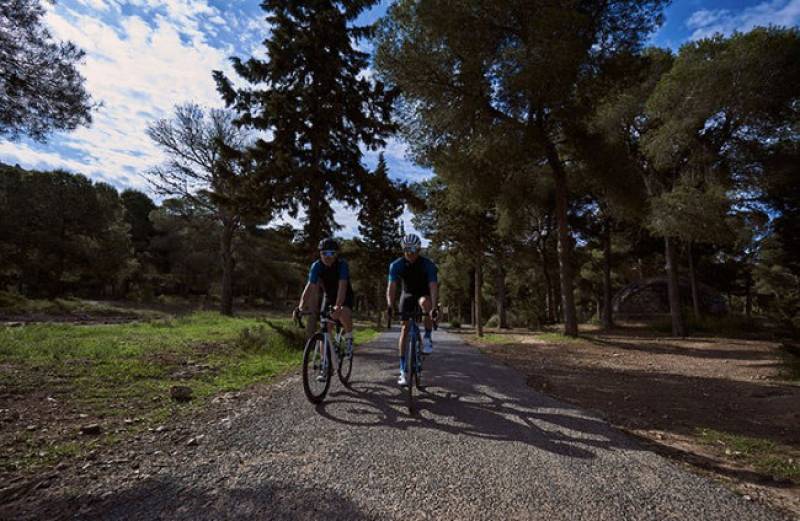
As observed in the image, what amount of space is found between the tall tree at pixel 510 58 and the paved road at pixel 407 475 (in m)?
12.6

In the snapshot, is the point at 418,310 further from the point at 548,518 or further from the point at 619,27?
the point at 619,27

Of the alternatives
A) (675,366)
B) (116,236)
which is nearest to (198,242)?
(116,236)

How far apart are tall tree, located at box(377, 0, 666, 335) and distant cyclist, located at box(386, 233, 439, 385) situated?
10736 millimetres

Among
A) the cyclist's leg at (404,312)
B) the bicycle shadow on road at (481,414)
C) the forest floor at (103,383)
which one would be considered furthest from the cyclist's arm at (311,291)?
the forest floor at (103,383)

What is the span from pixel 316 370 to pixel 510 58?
13.6m

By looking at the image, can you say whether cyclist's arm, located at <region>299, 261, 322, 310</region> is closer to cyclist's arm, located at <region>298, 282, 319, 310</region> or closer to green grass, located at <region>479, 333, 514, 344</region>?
cyclist's arm, located at <region>298, 282, 319, 310</region>

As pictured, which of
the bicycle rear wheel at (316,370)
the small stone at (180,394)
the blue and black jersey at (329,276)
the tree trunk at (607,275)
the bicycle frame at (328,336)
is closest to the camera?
the bicycle rear wheel at (316,370)

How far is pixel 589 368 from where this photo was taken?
28.3 feet

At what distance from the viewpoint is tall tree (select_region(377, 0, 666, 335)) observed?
42.2 ft

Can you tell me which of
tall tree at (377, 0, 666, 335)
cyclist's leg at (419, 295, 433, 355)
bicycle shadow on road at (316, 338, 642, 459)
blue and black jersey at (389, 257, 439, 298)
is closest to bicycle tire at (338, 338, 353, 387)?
bicycle shadow on road at (316, 338, 642, 459)

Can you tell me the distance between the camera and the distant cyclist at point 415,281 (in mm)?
5391

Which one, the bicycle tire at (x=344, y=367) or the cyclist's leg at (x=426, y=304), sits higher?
the cyclist's leg at (x=426, y=304)

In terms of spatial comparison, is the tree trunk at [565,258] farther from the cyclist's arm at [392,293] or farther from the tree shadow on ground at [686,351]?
the cyclist's arm at [392,293]

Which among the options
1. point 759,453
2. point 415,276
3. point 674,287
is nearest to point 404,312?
point 415,276
